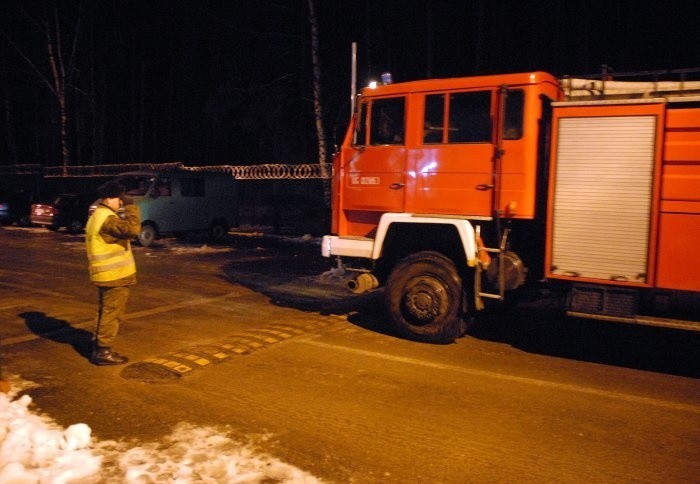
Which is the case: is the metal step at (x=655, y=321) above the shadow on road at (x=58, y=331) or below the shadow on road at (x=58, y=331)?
above

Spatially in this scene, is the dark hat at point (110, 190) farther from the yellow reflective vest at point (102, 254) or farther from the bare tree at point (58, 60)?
the bare tree at point (58, 60)

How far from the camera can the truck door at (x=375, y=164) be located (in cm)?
706

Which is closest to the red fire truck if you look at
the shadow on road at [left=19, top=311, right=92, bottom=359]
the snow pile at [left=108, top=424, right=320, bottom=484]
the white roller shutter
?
the white roller shutter

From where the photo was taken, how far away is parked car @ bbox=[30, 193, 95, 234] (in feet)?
64.6

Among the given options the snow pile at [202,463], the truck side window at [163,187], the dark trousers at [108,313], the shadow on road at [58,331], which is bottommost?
the snow pile at [202,463]

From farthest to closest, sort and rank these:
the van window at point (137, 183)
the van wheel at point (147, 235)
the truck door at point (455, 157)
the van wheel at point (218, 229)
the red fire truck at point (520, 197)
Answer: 1. the van wheel at point (218, 229)
2. the van window at point (137, 183)
3. the van wheel at point (147, 235)
4. the truck door at point (455, 157)
5. the red fire truck at point (520, 197)

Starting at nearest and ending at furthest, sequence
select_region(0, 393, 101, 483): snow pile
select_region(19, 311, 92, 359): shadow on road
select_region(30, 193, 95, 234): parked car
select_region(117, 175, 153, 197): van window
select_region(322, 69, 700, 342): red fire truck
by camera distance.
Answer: select_region(0, 393, 101, 483): snow pile < select_region(322, 69, 700, 342): red fire truck < select_region(19, 311, 92, 359): shadow on road < select_region(117, 175, 153, 197): van window < select_region(30, 193, 95, 234): parked car

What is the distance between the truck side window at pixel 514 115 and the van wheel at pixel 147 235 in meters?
12.0

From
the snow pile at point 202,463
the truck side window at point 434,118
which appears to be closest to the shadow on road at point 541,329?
the truck side window at point 434,118

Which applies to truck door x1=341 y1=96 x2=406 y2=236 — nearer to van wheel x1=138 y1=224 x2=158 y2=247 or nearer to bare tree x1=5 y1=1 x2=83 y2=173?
van wheel x1=138 y1=224 x2=158 y2=247

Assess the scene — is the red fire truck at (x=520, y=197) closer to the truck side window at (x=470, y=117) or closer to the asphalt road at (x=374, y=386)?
the truck side window at (x=470, y=117)

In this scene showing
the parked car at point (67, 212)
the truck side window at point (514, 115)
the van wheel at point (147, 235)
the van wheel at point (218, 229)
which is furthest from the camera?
the parked car at point (67, 212)

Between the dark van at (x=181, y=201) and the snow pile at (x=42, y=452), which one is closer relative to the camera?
the snow pile at (x=42, y=452)

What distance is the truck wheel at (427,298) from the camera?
6738 millimetres
